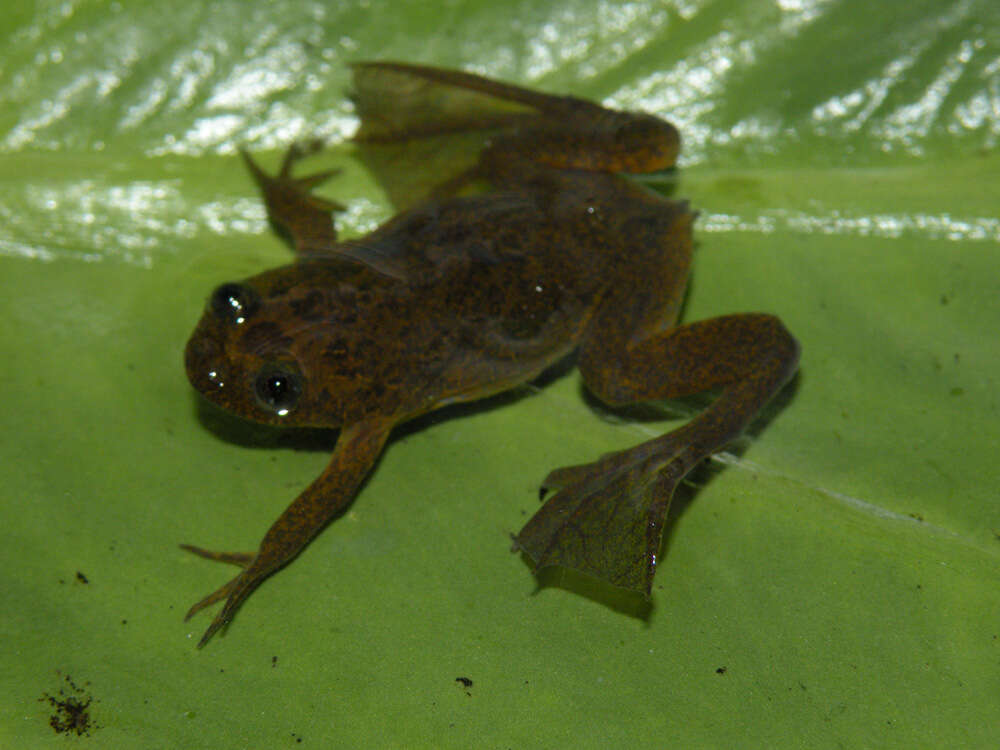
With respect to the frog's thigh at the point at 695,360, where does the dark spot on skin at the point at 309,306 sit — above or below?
above

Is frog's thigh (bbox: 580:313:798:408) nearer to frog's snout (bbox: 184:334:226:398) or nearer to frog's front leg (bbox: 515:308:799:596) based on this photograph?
frog's front leg (bbox: 515:308:799:596)

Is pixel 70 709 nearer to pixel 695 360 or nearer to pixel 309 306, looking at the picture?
pixel 309 306

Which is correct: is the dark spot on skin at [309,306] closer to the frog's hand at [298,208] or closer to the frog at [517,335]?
the frog at [517,335]

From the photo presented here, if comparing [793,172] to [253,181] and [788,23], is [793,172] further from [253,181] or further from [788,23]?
[253,181]

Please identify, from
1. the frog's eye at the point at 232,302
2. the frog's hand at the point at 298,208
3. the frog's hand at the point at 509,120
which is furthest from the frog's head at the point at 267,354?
the frog's hand at the point at 509,120

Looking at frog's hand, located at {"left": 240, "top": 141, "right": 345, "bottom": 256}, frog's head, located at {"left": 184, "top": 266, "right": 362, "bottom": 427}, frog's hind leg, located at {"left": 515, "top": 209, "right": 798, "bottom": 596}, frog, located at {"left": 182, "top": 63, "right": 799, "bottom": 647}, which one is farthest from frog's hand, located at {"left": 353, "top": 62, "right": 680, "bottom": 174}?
frog's head, located at {"left": 184, "top": 266, "right": 362, "bottom": 427}

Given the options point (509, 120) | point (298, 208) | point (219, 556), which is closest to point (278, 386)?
point (219, 556)
